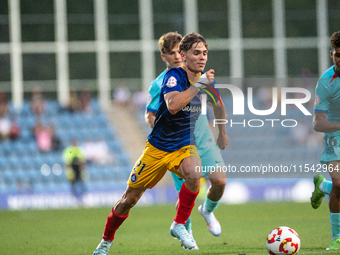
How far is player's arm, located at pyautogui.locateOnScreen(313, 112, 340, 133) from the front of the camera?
5.98m

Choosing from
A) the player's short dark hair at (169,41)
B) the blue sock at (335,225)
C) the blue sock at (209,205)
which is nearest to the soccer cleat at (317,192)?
the blue sock at (335,225)

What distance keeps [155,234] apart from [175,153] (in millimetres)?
3478

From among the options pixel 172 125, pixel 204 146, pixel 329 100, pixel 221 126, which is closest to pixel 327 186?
pixel 329 100

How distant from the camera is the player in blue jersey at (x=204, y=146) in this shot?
22.7 ft

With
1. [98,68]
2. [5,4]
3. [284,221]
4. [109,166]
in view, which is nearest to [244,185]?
[109,166]

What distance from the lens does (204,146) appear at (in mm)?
7082

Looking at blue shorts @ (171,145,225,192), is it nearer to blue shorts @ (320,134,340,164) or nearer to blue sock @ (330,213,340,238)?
blue shorts @ (320,134,340,164)

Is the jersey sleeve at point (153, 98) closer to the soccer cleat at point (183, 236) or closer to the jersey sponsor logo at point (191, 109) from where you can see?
the jersey sponsor logo at point (191, 109)

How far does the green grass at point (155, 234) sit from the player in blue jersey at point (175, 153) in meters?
0.78

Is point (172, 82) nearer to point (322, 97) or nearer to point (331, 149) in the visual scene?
point (322, 97)

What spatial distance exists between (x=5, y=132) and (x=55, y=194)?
3.95m

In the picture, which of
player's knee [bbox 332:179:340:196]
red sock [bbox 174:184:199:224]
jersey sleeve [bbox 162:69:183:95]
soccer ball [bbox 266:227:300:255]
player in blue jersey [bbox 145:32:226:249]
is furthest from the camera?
player in blue jersey [bbox 145:32:226:249]

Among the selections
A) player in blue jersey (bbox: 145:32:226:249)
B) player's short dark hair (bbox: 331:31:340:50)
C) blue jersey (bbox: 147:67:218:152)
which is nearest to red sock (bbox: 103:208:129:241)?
blue jersey (bbox: 147:67:218:152)

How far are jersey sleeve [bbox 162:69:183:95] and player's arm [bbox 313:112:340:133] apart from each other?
5.82 feet
